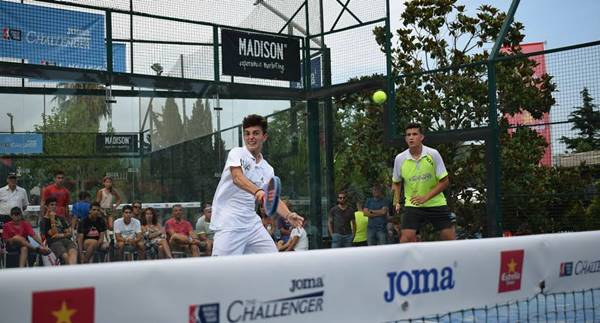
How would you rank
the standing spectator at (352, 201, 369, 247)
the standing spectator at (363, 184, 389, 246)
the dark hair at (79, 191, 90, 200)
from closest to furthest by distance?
the dark hair at (79, 191, 90, 200)
the standing spectator at (363, 184, 389, 246)
the standing spectator at (352, 201, 369, 247)

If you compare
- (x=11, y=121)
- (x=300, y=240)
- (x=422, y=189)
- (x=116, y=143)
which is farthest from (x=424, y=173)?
(x=11, y=121)

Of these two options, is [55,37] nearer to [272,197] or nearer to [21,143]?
[21,143]

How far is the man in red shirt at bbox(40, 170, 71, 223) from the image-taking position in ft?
36.6

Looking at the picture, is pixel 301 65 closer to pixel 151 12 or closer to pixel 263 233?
pixel 151 12

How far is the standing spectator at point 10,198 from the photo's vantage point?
1072 centimetres

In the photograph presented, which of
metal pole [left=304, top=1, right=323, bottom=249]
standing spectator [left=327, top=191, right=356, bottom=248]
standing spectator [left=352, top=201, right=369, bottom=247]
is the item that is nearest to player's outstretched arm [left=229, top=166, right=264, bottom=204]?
standing spectator [left=327, top=191, right=356, bottom=248]

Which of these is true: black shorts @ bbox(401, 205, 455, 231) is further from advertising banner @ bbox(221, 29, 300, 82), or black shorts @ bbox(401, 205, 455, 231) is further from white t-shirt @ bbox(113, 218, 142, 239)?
advertising banner @ bbox(221, 29, 300, 82)

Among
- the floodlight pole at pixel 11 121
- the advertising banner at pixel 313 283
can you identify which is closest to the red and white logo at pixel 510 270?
the advertising banner at pixel 313 283

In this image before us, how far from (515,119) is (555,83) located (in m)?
1.69

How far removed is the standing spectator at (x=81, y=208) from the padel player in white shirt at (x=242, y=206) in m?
5.98

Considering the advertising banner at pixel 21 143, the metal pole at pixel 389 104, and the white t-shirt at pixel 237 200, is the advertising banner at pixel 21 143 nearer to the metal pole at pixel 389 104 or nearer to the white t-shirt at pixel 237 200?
the metal pole at pixel 389 104

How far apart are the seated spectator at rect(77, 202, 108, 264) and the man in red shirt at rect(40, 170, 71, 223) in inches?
10.6

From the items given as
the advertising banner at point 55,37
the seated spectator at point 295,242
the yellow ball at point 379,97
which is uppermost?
the advertising banner at point 55,37

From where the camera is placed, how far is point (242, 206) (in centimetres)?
584
